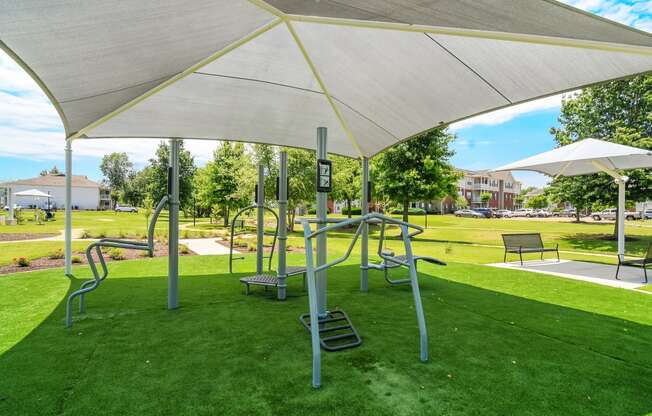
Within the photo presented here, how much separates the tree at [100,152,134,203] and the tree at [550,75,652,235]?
82636mm

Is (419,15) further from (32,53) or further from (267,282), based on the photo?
(267,282)

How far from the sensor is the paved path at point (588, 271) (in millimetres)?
7127

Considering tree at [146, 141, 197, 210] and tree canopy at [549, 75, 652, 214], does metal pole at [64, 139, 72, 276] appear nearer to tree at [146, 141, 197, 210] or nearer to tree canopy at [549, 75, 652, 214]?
tree canopy at [549, 75, 652, 214]

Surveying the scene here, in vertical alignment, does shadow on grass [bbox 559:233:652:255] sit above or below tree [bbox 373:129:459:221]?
below

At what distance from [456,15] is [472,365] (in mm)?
2988

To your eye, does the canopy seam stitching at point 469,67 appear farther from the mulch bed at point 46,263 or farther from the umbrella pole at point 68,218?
the mulch bed at point 46,263

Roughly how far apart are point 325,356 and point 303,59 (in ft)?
11.9

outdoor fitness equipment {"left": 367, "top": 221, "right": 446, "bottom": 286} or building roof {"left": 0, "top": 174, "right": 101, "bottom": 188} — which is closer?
outdoor fitness equipment {"left": 367, "top": 221, "right": 446, "bottom": 286}

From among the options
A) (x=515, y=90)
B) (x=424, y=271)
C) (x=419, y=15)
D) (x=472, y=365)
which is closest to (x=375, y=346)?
(x=472, y=365)

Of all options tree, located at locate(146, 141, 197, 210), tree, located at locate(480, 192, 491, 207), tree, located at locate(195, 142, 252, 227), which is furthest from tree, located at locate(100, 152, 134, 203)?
tree, located at locate(480, 192, 491, 207)

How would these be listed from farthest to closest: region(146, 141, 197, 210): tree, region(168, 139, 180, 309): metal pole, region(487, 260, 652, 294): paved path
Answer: region(146, 141, 197, 210): tree
region(487, 260, 652, 294): paved path
region(168, 139, 180, 309): metal pole

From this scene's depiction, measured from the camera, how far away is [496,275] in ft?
25.8

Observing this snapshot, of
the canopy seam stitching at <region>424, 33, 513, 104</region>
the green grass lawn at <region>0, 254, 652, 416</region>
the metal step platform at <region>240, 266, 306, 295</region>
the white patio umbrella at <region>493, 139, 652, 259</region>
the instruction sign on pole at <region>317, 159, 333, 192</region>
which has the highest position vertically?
the canopy seam stitching at <region>424, 33, 513, 104</region>

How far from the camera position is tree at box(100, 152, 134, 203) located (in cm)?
7781
